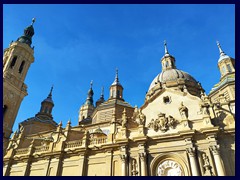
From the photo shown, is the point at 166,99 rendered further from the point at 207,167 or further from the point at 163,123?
the point at 207,167

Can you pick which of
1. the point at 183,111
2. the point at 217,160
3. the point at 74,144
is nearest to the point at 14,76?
the point at 74,144

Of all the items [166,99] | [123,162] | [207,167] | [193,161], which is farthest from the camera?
[166,99]

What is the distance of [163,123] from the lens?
19.2 meters

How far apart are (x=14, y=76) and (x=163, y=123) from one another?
28430 mm

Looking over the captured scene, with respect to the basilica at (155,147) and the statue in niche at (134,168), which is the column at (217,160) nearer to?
the basilica at (155,147)

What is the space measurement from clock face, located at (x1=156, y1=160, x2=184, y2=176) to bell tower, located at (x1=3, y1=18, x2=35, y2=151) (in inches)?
946

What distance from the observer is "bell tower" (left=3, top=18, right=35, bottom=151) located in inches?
1275

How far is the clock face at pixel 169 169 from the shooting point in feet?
55.3

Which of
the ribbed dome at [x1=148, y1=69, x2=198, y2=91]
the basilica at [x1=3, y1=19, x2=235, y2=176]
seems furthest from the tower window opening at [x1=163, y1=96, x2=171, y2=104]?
the ribbed dome at [x1=148, y1=69, x2=198, y2=91]

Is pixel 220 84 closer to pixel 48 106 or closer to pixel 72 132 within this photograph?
pixel 72 132

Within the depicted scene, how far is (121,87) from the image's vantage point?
133 ft

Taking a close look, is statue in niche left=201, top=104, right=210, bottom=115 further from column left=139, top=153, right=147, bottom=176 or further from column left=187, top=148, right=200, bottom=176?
column left=139, top=153, right=147, bottom=176

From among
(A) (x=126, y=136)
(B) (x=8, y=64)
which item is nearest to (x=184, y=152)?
(A) (x=126, y=136)

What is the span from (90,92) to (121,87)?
74.7ft
